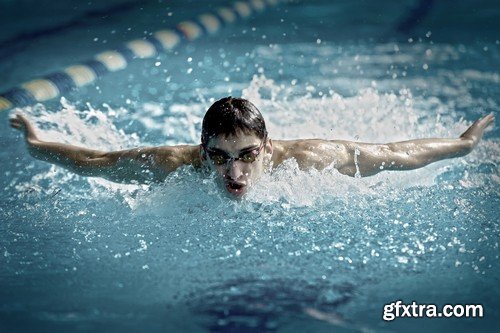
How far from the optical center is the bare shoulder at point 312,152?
303cm

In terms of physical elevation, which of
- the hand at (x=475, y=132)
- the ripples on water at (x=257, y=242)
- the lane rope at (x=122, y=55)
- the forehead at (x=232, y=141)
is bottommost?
the ripples on water at (x=257, y=242)

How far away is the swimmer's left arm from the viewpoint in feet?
10.2

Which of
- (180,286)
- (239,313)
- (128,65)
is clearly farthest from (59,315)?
(128,65)

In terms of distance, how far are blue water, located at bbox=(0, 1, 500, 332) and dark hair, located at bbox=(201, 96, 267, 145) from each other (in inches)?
10.0

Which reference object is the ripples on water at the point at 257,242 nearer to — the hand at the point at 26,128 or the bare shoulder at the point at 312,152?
the bare shoulder at the point at 312,152

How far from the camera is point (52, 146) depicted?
10.4 feet

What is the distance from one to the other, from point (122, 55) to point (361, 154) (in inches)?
124

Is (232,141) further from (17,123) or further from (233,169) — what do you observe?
(17,123)

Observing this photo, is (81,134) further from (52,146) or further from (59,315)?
(59,315)

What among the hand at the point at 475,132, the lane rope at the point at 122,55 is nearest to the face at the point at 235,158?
the hand at the point at 475,132

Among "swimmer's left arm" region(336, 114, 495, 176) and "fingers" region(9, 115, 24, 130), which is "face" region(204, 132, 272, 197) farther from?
"fingers" region(9, 115, 24, 130)

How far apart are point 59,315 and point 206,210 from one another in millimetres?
810

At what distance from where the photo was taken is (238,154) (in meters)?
2.77

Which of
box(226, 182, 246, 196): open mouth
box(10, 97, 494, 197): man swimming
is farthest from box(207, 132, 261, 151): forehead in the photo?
box(226, 182, 246, 196): open mouth
